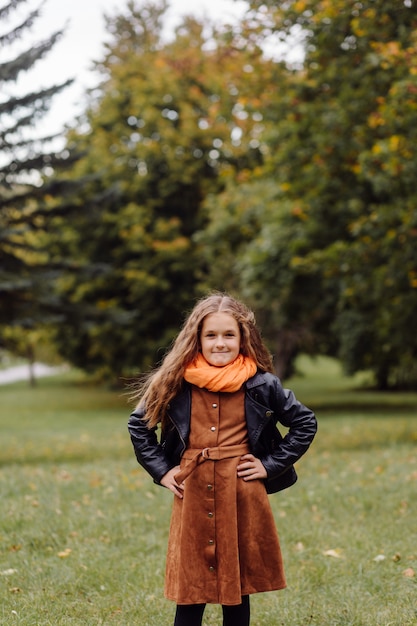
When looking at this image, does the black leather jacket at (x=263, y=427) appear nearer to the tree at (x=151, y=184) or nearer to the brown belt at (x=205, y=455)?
the brown belt at (x=205, y=455)

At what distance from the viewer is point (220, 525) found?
3.30 m

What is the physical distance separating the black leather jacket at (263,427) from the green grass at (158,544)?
446 mm

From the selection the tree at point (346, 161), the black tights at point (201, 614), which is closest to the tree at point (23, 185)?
the tree at point (346, 161)

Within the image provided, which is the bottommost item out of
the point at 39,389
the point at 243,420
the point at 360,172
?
the point at 39,389

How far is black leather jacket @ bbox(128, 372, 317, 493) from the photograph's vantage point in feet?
11.1

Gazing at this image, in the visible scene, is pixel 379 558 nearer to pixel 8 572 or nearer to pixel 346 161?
pixel 8 572

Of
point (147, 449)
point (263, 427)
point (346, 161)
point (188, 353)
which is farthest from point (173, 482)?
point (346, 161)

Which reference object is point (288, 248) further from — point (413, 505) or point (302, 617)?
point (302, 617)

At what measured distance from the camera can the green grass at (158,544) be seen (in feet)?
14.5

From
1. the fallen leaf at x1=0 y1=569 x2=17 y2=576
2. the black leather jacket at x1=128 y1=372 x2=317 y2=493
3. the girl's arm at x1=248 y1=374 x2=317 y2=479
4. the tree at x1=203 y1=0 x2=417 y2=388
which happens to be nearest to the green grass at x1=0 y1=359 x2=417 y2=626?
the fallen leaf at x1=0 y1=569 x2=17 y2=576

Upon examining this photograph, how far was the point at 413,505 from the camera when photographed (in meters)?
6.91

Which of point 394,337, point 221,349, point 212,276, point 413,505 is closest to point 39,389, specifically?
point 212,276

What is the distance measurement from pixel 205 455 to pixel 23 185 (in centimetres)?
1142

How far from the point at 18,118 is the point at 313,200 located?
517 centimetres
